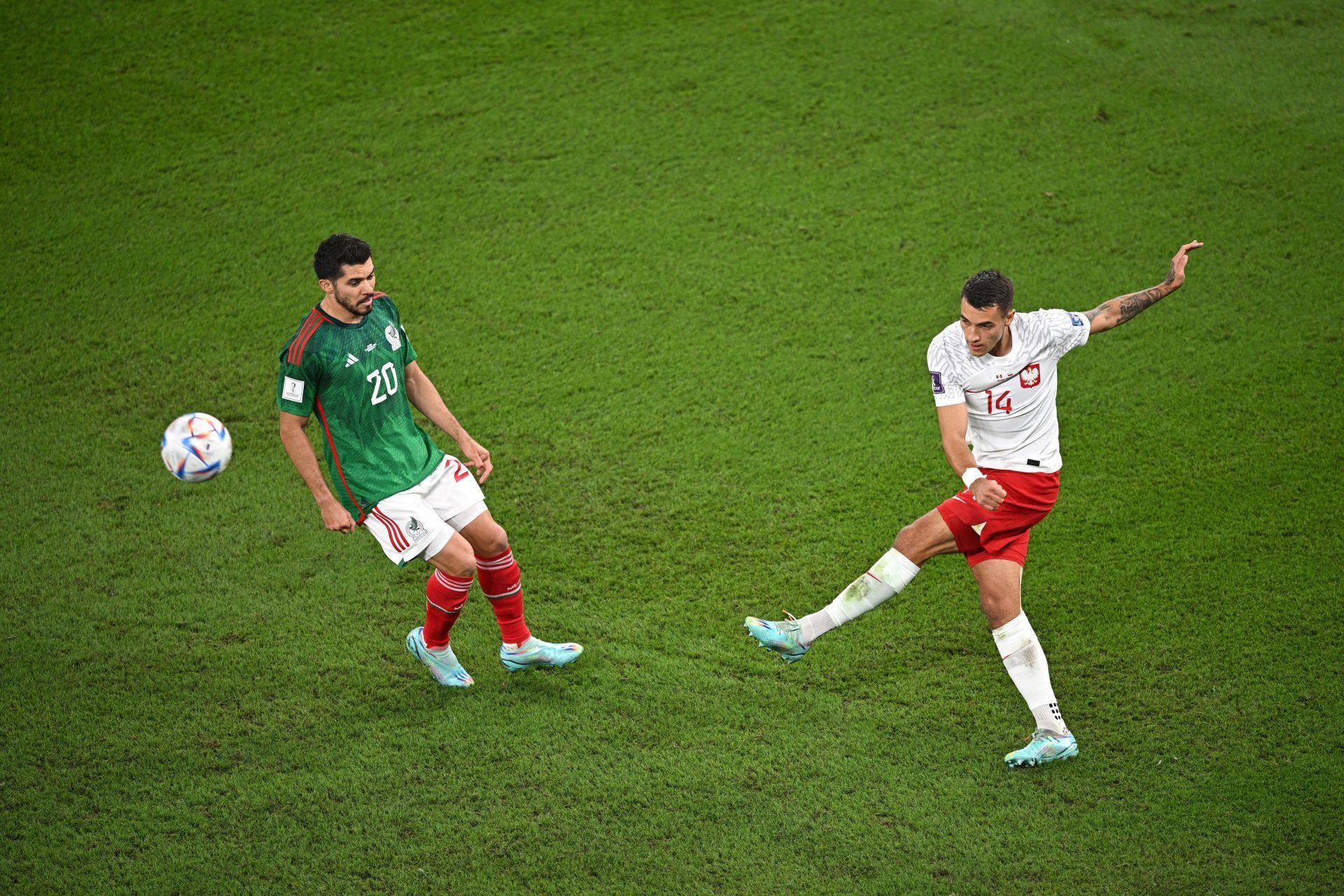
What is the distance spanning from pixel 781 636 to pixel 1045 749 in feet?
3.41

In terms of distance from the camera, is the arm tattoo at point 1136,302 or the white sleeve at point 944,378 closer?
the white sleeve at point 944,378

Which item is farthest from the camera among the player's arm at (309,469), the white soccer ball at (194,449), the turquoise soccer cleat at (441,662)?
the turquoise soccer cleat at (441,662)

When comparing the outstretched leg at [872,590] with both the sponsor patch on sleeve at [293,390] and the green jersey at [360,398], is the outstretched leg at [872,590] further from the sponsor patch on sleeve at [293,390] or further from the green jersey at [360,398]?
the sponsor patch on sleeve at [293,390]

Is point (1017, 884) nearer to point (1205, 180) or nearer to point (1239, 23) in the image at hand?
point (1205, 180)

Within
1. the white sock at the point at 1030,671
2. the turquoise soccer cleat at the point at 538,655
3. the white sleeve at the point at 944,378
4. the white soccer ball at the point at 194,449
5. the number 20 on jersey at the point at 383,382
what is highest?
the number 20 on jersey at the point at 383,382

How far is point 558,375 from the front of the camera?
234 inches

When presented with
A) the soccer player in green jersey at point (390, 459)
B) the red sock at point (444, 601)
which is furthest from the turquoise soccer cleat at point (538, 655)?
the red sock at point (444, 601)

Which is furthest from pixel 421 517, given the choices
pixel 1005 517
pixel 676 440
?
pixel 1005 517

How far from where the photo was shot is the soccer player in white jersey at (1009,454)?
376cm

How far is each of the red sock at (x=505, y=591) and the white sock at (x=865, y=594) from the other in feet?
3.66

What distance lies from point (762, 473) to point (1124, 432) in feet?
6.15

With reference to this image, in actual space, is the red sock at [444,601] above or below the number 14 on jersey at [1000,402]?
below

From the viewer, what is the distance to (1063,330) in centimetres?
385

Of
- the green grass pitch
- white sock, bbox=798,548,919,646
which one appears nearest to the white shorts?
the green grass pitch
